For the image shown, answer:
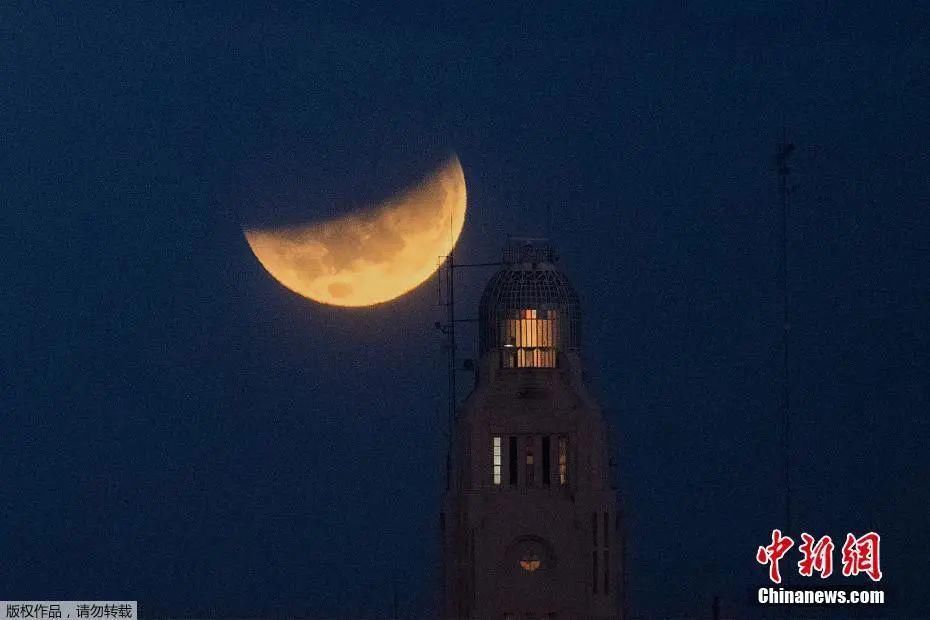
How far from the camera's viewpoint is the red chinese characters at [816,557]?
195250 millimetres

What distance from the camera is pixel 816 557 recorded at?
196 m

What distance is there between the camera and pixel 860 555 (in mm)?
194500

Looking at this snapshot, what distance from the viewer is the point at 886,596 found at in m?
195

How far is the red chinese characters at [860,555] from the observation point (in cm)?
19438

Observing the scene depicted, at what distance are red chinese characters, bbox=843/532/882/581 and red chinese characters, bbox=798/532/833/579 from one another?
3.03 ft

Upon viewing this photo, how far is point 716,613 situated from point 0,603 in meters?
33.2

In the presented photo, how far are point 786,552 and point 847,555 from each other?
2740 millimetres

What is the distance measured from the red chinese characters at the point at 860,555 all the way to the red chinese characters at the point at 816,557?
0.92 metres

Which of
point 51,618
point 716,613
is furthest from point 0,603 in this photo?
point 716,613

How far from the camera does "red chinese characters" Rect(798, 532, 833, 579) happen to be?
195m

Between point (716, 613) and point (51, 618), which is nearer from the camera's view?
point (51, 618)

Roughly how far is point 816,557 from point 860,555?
215 cm

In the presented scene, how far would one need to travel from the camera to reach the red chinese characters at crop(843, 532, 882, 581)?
194375 millimetres

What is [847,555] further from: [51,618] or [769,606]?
[51,618]
